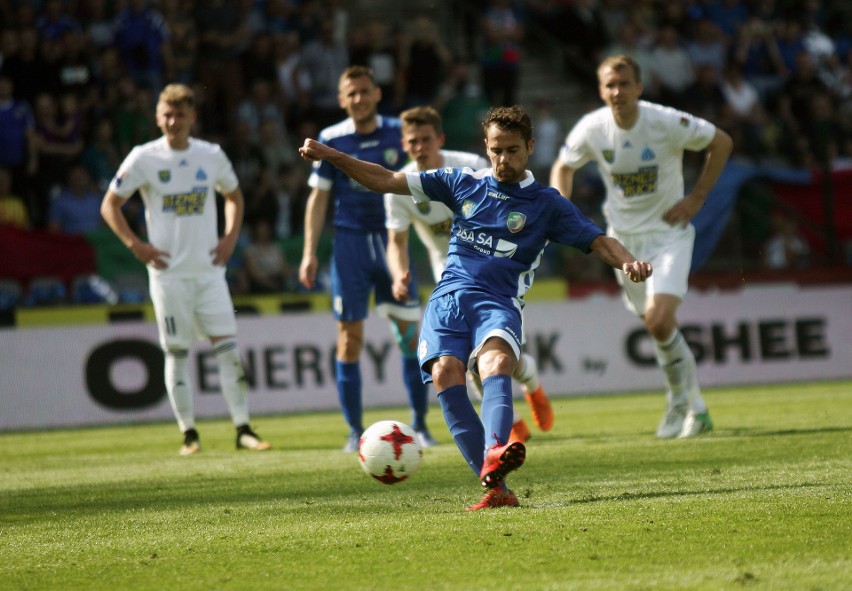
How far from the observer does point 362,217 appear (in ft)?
33.0

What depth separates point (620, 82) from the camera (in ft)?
30.3

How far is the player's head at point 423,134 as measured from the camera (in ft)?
29.2

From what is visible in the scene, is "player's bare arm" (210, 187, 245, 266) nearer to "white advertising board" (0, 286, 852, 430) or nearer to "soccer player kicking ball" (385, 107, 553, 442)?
"soccer player kicking ball" (385, 107, 553, 442)

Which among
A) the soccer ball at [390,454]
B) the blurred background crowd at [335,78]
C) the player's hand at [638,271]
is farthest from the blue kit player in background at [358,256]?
the blurred background crowd at [335,78]

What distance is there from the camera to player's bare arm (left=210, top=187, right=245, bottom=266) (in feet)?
34.1

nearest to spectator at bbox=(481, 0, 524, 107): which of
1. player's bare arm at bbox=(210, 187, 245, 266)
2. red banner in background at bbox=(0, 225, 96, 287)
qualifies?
red banner in background at bbox=(0, 225, 96, 287)

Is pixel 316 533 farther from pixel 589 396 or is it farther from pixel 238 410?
pixel 589 396

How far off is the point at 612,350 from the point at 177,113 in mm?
6892

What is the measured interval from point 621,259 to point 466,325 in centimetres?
86

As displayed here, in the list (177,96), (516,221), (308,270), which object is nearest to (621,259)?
(516,221)

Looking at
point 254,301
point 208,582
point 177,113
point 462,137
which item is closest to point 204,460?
point 177,113

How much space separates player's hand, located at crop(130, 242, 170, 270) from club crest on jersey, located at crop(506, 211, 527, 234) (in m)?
4.25

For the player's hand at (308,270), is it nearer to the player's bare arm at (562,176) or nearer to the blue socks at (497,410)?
the player's bare arm at (562,176)

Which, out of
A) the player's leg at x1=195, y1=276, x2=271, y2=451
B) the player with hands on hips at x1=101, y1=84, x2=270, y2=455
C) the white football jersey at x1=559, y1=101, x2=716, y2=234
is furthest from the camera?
the player's leg at x1=195, y1=276, x2=271, y2=451
